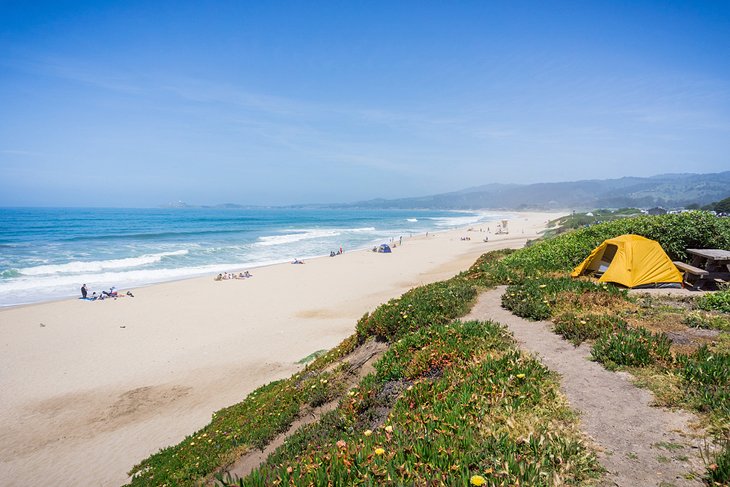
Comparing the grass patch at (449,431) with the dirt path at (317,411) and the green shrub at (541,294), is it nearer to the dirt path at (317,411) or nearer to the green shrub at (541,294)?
the dirt path at (317,411)

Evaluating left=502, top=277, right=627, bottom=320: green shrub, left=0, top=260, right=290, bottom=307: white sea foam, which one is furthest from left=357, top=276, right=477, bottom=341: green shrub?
left=0, top=260, right=290, bottom=307: white sea foam

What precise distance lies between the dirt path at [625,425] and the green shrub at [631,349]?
0.22 meters

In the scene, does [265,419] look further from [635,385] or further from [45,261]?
[45,261]

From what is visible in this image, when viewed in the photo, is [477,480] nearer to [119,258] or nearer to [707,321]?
[707,321]

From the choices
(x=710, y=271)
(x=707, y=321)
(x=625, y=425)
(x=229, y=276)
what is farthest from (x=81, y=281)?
(x=710, y=271)

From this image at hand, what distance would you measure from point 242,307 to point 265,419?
16458mm

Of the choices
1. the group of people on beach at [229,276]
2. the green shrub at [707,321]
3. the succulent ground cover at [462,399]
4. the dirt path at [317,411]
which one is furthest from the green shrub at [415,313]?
the group of people on beach at [229,276]

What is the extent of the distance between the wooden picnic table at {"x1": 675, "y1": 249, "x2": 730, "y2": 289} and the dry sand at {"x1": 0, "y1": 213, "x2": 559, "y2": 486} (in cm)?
1200

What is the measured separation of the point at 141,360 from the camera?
14938 mm

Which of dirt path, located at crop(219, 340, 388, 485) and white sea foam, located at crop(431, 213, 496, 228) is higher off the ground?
dirt path, located at crop(219, 340, 388, 485)

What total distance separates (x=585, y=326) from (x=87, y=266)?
41824 millimetres

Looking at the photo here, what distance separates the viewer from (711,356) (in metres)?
4.95

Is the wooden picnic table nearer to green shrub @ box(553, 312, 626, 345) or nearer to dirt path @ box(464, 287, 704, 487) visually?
green shrub @ box(553, 312, 626, 345)

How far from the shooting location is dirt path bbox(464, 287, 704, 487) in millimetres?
3121
